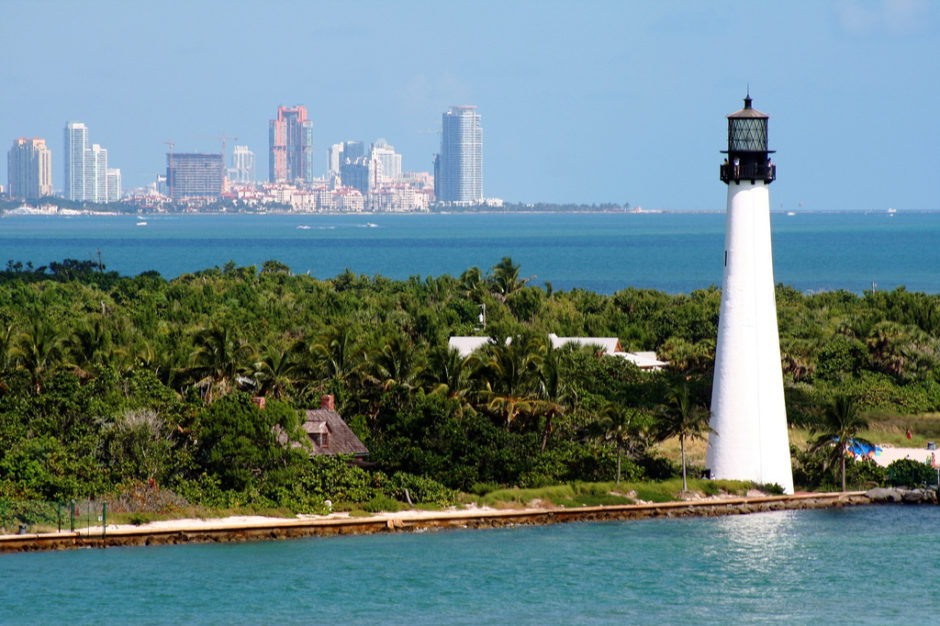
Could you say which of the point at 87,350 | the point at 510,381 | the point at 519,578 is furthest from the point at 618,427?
the point at 87,350

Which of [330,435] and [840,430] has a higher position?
[840,430]

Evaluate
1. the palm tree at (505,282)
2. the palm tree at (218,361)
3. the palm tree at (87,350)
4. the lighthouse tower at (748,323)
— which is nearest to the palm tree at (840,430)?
the lighthouse tower at (748,323)

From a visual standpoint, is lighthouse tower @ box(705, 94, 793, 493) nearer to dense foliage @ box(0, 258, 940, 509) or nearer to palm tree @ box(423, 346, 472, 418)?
dense foliage @ box(0, 258, 940, 509)

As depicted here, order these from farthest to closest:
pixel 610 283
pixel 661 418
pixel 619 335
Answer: pixel 610 283 → pixel 619 335 → pixel 661 418

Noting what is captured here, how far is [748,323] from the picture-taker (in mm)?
33969

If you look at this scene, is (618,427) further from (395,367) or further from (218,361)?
(218,361)

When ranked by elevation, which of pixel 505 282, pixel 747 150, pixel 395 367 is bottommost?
pixel 395 367

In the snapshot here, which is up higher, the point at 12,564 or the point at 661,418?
the point at 661,418

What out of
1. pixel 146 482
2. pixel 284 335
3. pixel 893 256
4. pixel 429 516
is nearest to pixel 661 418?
pixel 429 516

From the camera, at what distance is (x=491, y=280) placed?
252 ft

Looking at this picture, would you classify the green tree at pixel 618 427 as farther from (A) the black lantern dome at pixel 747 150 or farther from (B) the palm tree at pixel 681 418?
(A) the black lantern dome at pixel 747 150

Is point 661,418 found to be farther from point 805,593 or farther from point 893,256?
point 893,256

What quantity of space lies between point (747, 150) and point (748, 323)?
407 centimetres

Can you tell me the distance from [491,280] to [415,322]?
17588 mm
